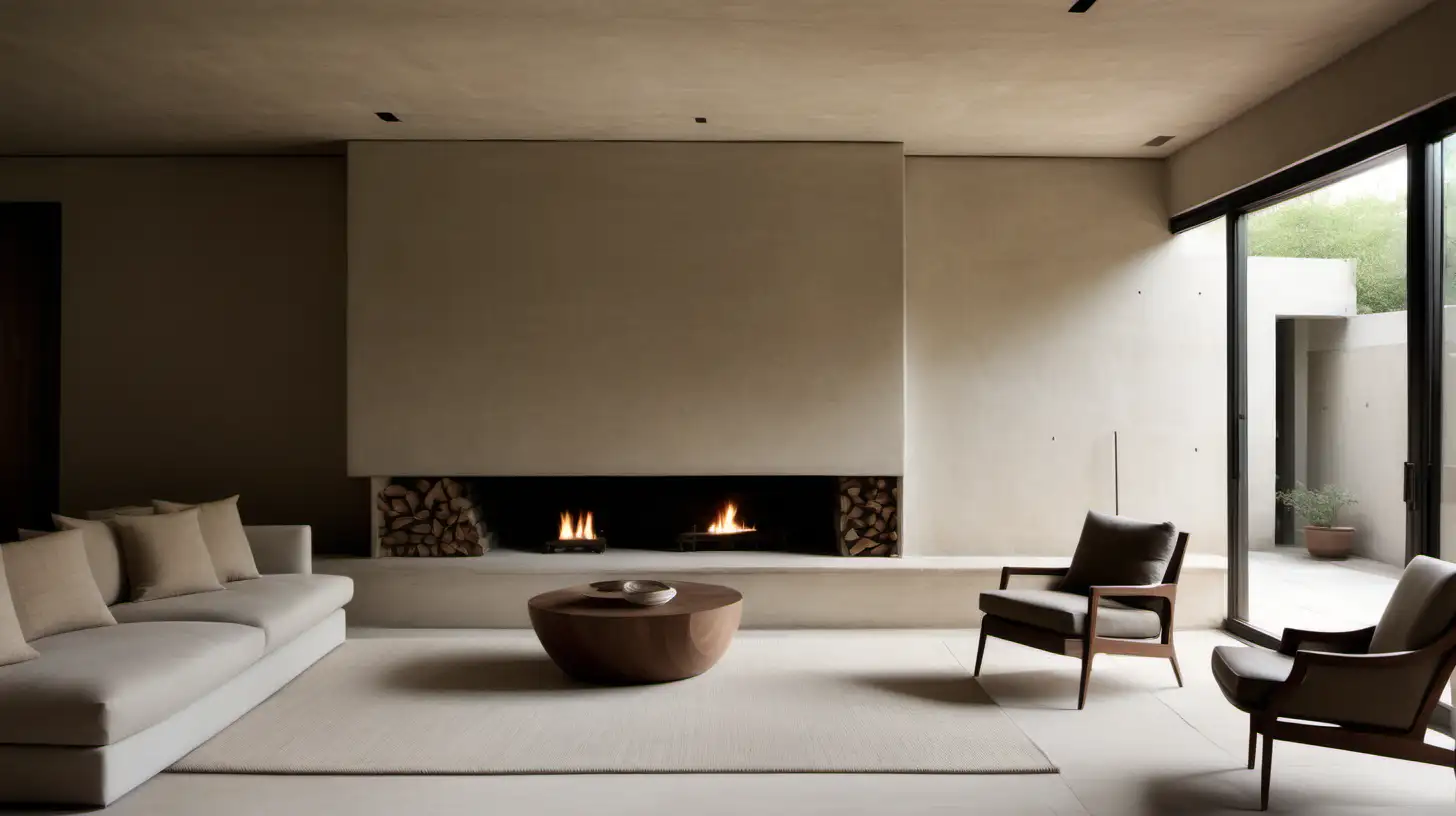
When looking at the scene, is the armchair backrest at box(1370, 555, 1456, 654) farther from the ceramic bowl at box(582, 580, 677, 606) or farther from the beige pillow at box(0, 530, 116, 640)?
the beige pillow at box(0, 530, 116, 640)

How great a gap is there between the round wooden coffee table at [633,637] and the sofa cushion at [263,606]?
1091 mm

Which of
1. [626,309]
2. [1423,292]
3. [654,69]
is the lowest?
[1423,292]

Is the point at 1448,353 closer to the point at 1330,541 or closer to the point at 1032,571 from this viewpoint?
the point at 1330,541

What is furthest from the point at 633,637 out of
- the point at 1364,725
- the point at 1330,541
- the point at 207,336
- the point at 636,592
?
the point at 207,336

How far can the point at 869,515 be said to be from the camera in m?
6.86

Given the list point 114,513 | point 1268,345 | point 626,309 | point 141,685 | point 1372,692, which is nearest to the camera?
point 1372,692

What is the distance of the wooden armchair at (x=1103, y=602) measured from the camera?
15.7ft

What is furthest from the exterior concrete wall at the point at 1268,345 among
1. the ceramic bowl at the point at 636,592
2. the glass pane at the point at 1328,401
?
the ceramic bowl at the point at 636,592

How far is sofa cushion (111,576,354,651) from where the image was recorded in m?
4.71

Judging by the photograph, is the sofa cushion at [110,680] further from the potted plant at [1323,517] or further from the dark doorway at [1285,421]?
the dark doorway at [1285,421]

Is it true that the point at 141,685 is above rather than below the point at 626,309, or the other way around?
below

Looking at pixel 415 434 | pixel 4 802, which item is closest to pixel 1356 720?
pixel 4 802

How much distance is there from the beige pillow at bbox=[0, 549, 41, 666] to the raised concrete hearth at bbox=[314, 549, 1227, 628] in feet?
8.78

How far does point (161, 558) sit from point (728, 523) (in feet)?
11.2
